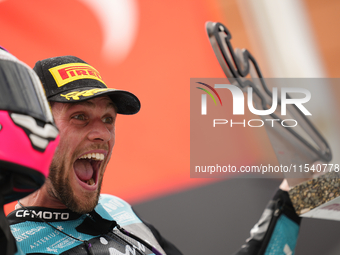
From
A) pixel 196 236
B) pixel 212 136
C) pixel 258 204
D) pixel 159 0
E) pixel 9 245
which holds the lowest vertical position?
pixel 196 236

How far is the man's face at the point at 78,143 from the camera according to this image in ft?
2.24

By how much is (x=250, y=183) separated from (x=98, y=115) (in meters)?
0.85

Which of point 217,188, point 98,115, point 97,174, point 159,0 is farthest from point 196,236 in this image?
point 159,0

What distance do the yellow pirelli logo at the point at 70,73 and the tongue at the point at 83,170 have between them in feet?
0.85

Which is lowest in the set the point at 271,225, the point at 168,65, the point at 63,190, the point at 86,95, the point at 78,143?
the point at 271,225

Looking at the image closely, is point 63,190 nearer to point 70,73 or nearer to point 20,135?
point 70,73

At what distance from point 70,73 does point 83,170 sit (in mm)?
286

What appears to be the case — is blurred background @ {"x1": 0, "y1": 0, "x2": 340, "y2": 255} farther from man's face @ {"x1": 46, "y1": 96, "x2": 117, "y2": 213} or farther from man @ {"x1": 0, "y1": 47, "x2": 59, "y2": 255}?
man @ {"x1": 0, "y1": 47, "x2": 59, "y2": 255}

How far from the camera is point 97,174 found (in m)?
0.81

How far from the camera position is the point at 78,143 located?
0.71 m

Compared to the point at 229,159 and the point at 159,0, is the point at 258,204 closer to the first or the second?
the point at 229,159

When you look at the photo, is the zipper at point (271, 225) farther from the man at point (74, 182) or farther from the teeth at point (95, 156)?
the teeth at point (95, 156)

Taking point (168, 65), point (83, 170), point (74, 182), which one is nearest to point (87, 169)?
point (83, 170)

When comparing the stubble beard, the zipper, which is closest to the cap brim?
the stubble beard
